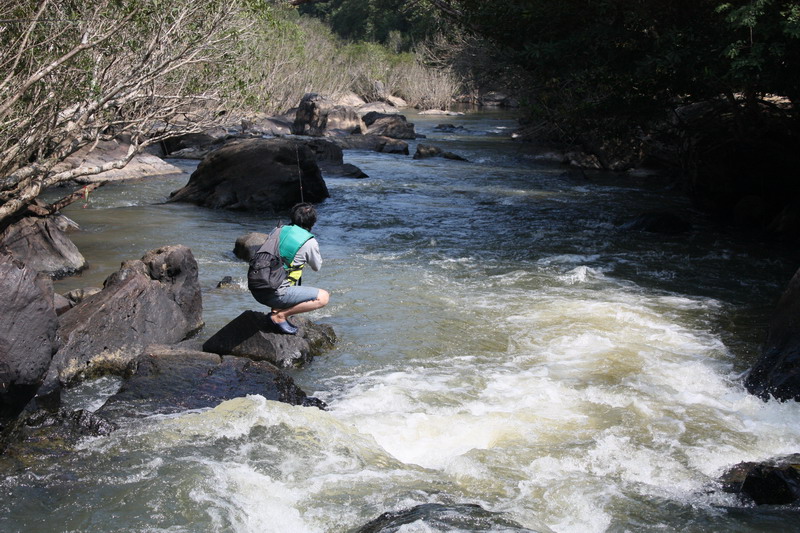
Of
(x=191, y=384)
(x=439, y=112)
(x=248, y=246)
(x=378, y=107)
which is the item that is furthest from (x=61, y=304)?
(x=378, y=107)

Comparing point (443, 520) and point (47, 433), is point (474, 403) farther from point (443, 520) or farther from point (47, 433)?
point (47, 433)

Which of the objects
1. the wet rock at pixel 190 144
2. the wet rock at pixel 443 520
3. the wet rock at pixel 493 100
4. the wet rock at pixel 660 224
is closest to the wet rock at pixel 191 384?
the wet rock at pixel 443 520

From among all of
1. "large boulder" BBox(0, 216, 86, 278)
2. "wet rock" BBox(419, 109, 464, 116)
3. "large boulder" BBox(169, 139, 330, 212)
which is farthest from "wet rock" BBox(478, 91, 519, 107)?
"large boulder" BBox(0, 216, 86, 278)

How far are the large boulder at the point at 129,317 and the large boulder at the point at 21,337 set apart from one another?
861mm

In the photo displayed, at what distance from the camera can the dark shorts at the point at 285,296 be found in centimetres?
762

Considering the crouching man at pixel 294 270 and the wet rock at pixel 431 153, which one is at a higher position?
the crouching man at pixel 294 270

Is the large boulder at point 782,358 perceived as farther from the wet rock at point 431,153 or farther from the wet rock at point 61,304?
the wet rock at point 431,153

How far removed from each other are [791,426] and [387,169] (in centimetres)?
1754

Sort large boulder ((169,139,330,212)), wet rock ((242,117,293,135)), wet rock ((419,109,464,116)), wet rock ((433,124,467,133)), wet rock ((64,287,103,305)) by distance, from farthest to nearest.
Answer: wet rock ((419,109,464,116)) < wet rock ((433,124,467,133)) < wet rock ((242,117,293,135)) < large boulder ((169,139,330,212)) < wet rock ((64,287,103,305))

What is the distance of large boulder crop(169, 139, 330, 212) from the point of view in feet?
54.1

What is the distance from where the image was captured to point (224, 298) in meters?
10.1

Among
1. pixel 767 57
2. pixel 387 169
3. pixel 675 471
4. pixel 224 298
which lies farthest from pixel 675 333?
pixel 387 169

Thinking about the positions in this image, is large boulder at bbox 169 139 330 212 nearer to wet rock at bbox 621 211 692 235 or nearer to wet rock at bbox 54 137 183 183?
wet rock at bbox 54 137 183 183

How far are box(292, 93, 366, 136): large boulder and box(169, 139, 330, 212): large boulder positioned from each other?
14.3 meters
